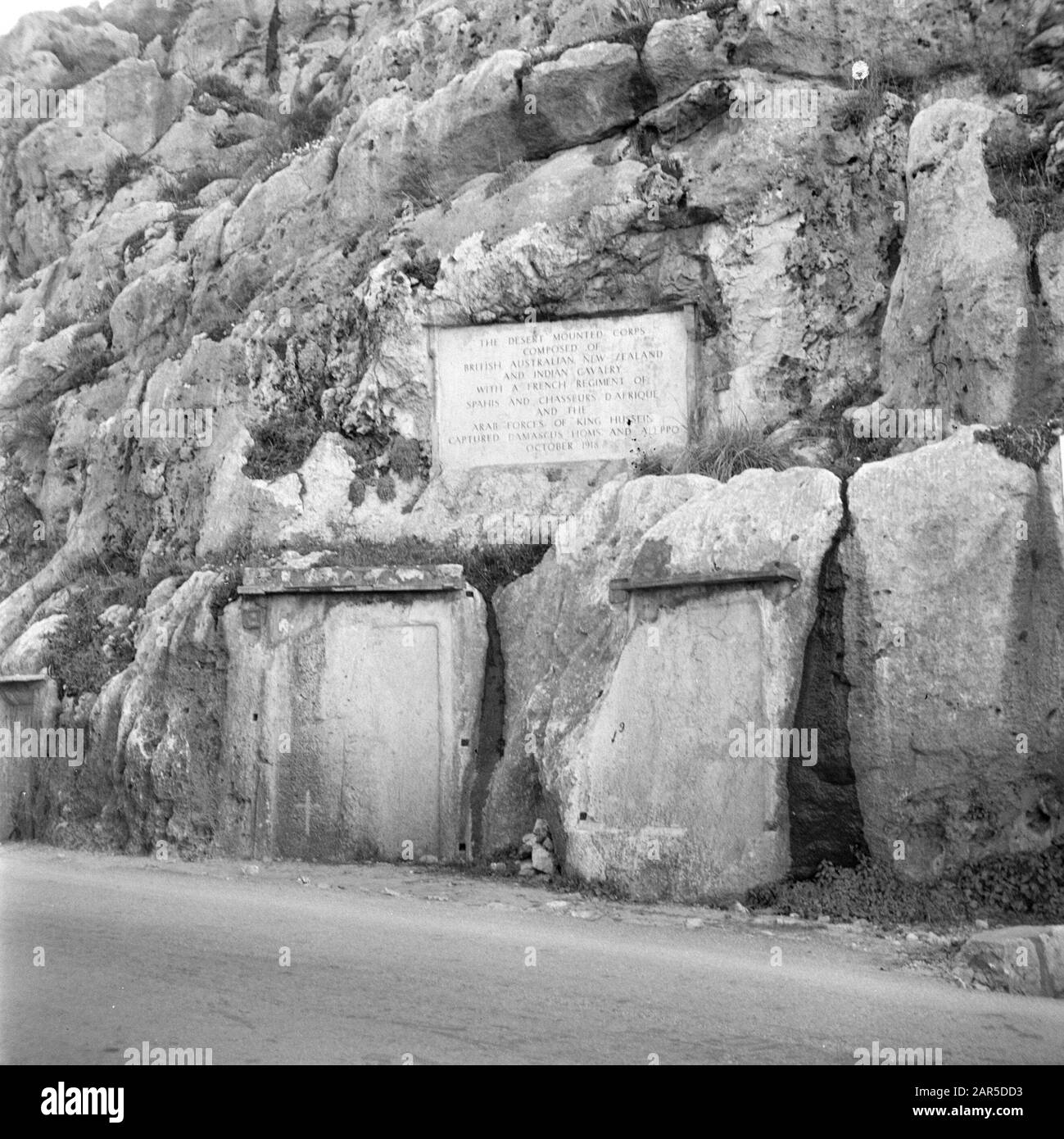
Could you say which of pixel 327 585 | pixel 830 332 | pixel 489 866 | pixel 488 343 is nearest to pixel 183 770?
pixel 327 585

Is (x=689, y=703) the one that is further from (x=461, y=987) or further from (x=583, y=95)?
(x=583, y=95)

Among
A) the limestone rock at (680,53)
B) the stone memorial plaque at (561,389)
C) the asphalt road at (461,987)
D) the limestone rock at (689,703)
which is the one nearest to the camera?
the asphalt road at (461,987)

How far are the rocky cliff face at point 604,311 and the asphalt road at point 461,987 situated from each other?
6.77 feet

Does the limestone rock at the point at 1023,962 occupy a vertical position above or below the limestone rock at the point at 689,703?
below

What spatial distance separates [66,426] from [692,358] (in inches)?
428

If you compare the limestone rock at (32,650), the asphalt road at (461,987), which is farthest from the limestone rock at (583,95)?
the asphalt road at (461,987)

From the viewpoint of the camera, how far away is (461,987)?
785 cm

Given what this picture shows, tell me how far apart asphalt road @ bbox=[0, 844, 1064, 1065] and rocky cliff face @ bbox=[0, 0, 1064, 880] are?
2.06 metres

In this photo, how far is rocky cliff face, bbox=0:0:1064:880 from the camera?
35.7 feet

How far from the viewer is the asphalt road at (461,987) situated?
6.72 meters

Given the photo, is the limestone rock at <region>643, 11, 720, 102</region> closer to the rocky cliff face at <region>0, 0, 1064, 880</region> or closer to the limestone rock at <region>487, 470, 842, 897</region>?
the rocky cliff face at <region>0, 0, 1064, 880</region>

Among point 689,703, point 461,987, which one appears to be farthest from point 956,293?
point 461,987

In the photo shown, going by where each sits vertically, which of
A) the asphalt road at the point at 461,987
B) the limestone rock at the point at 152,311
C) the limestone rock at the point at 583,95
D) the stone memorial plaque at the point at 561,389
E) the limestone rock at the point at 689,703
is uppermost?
the limestone rock at the point at 583,95

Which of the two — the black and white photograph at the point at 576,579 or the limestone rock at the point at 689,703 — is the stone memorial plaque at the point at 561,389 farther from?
the limestone rock at the point at 689,703
